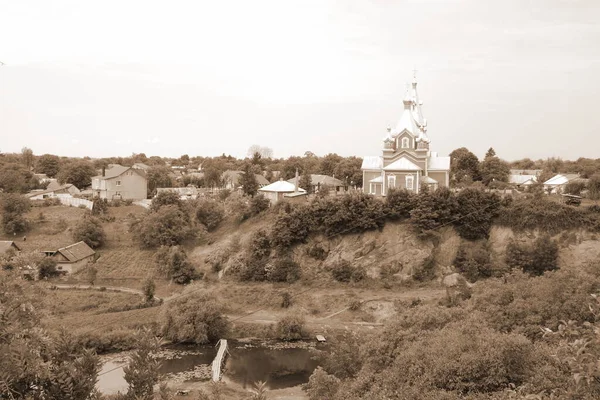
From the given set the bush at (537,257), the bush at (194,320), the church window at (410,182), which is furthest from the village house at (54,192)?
the bush at (537,257)

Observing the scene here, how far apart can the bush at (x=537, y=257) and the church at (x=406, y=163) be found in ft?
24.6

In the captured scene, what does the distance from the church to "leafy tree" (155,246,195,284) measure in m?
14.8

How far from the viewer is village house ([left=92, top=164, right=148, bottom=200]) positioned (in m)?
51.1

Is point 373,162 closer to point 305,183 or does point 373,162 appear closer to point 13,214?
point 305,183

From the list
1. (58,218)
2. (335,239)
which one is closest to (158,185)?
(58,218)

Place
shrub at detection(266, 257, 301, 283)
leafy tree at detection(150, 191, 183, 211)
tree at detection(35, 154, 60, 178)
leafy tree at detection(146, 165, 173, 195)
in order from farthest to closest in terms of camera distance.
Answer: tree at detection(35, 154, 60, 178), leafy tree at detection(146, 165, 173, 195), leafy tree at detection(150, 191, 183, 211), shrub at detection(266, 257, 301, 283)

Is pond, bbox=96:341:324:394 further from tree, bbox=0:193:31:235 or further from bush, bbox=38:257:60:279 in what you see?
tree, bbox=0:193:31:235

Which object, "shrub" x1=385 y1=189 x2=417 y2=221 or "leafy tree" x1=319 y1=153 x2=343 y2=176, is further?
"leafy tree" x1=319 y1=153 x2=343 y2=176

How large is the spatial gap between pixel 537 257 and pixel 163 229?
84.6ft

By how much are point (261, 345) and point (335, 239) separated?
1099 cm

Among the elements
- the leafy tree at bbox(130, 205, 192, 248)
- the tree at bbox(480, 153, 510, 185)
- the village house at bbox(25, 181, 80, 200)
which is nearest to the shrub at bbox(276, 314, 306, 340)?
the leafy tree at bbox(130, 205, 192, 248)

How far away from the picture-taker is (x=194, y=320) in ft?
85.9

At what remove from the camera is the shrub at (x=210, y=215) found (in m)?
39.4

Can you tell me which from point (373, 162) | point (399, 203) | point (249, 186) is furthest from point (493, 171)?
point (249, 186)
